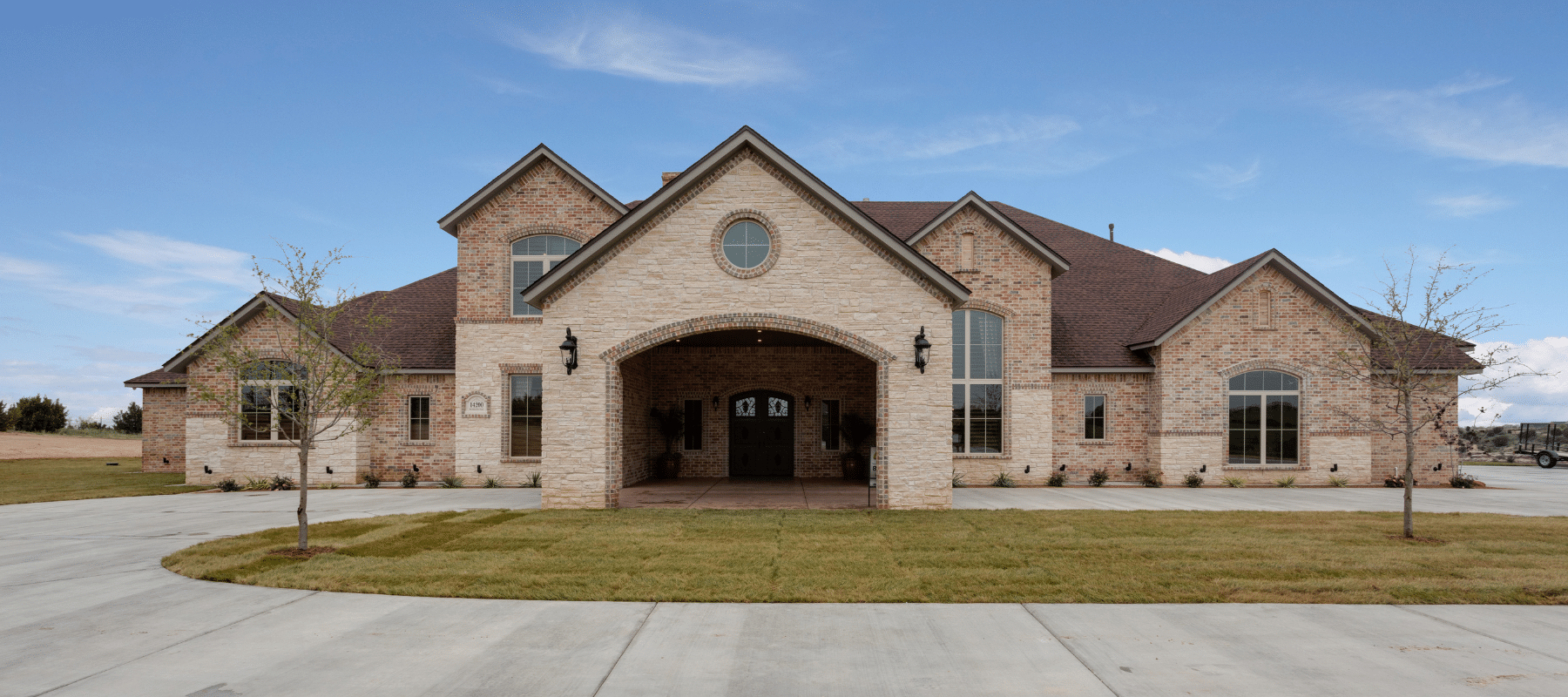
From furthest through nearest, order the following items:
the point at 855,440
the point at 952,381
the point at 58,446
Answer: the point at 58,446 < the point at 855,440 < the point at 952,381

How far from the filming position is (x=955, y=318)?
20406 millimetres

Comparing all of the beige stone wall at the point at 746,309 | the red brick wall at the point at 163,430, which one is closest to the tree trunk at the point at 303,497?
the beige stone wall at the point at 746,309

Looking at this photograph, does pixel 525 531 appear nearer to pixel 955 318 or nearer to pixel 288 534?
pixel 288 534

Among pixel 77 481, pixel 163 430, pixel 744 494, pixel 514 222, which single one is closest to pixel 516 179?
pixel 514 222

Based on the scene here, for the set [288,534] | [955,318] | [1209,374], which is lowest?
[288,534]

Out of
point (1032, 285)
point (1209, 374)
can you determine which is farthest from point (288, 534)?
point (1209, 374)

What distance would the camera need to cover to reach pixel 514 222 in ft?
65.6

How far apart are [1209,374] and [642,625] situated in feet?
59.6

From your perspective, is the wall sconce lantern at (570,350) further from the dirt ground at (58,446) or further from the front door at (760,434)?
the dirt ground at (58,446)

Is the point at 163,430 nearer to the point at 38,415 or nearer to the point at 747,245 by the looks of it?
the point at 747,245

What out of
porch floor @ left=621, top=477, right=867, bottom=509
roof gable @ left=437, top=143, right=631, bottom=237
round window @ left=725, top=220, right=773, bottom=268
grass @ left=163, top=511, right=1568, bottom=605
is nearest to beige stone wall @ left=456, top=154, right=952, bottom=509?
round window @ left=725, top=220, right=773, bottom=268

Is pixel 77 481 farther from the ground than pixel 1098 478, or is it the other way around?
pixel 1098 478

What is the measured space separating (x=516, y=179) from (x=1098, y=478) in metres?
17.0

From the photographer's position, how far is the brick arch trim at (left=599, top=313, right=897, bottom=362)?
47.7ft
